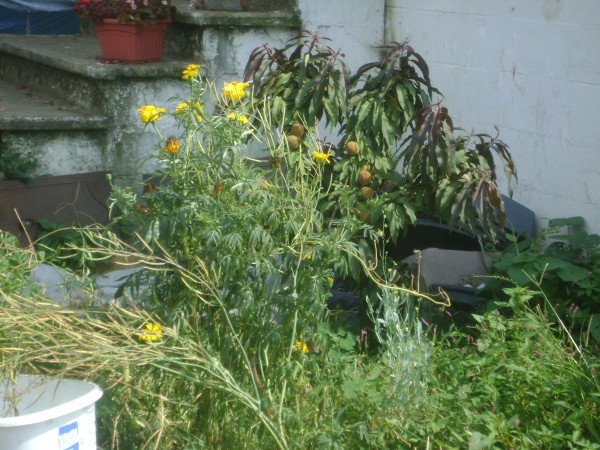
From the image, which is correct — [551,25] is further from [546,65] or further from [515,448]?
[515,448]

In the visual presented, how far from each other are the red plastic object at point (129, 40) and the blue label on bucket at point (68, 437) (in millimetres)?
3399

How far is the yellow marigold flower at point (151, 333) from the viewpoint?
10.0ft

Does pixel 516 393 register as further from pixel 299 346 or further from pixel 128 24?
pixel 128 24

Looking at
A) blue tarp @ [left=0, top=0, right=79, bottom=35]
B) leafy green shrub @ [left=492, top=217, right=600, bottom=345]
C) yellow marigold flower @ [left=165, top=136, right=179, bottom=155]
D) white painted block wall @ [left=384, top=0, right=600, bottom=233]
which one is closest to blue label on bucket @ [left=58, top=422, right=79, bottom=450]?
yellow marigold flower @ [left=165, top=136, right=179, bottom=155]

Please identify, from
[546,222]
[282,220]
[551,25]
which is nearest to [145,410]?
[282,220]

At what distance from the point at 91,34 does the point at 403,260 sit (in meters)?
3.72

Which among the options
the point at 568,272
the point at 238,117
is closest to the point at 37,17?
the point at 238,117

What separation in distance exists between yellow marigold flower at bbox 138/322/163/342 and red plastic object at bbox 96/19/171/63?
116 inches

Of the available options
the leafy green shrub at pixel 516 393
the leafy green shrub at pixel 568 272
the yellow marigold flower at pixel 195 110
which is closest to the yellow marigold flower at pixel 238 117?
the yellow marigold flower at pixel 195 110

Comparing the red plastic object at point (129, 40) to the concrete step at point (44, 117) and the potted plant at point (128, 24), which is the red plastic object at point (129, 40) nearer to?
the potted plant at point (128, 24)

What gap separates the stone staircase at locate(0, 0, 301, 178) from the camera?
18.3ft

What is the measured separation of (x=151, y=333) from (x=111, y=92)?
2.98 m

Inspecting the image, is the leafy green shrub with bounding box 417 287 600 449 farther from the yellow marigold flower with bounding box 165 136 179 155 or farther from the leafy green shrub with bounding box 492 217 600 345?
the yellow marigold flower with bounding box 165 136 179 155

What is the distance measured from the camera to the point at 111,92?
5.72 meters
